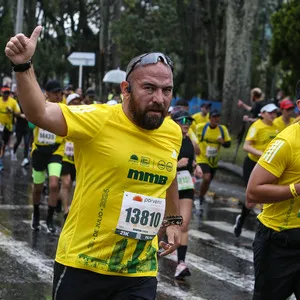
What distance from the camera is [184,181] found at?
8.70 metres

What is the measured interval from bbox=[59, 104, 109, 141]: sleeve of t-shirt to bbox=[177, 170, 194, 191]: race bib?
4.38 meters

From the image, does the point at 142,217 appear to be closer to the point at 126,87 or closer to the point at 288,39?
the point at 126,87

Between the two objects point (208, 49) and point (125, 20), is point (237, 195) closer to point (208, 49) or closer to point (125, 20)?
point (208, 49)

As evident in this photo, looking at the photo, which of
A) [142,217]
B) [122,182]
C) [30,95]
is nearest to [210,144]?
[142,217]

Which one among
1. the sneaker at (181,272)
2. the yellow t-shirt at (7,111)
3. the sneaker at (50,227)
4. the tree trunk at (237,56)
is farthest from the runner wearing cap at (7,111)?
the sneaker at (181,272)

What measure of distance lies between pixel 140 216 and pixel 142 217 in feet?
0.07

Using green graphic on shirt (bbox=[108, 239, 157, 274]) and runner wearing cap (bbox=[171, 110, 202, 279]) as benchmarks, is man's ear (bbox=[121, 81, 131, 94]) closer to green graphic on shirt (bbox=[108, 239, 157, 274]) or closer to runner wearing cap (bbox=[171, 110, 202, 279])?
green graphic on shirt (bbox=[108, 239, 157, 274])

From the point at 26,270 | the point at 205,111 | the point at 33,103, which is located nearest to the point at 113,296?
the point at 33,103

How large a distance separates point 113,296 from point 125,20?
34823mm

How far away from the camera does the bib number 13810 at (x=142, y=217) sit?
4.34 metres

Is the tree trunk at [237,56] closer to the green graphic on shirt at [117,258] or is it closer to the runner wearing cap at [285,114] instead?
the runner wearing cap at [285,114]

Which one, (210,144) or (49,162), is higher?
(49,162)

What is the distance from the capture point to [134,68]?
4.38 meters

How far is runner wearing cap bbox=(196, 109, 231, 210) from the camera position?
1455cm
